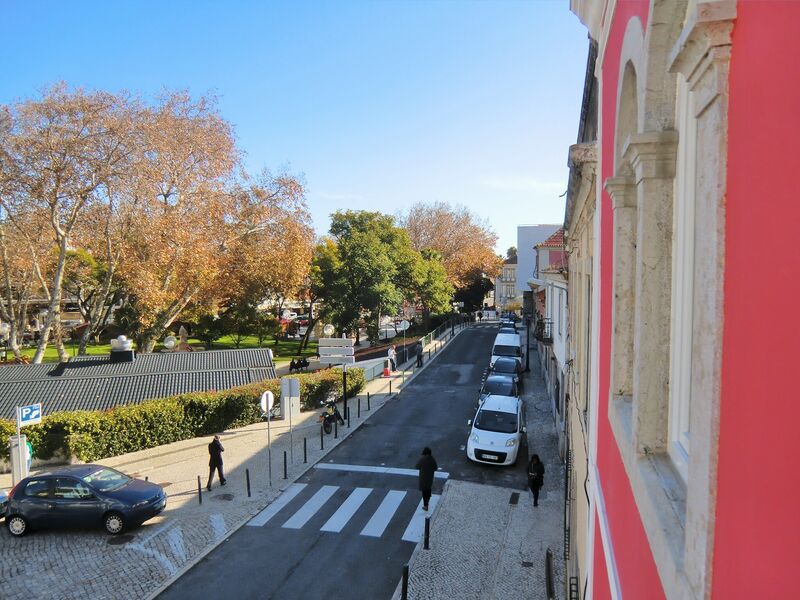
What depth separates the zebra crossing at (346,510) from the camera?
37.1 feet

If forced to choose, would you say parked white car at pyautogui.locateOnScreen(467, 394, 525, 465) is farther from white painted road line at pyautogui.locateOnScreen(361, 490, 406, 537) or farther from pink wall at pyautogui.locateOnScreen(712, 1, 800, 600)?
pink wall at pyautogui.locateOnScreen(712, 1, 800, 600)

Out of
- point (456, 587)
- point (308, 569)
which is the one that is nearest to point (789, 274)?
point (456, 587)

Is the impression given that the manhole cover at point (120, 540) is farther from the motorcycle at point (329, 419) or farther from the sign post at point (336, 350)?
the sign post at point (336, 350)

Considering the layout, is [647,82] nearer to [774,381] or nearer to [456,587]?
[774,381]

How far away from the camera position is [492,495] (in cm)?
1296

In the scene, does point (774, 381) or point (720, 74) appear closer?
point (774, 381)

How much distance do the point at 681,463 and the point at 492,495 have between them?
11.2 m

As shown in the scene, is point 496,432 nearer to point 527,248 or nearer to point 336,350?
point 336,350

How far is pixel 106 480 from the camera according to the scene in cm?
1144

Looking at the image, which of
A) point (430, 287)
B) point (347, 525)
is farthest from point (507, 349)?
point (347, 525)

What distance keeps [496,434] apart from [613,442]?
11.6 meters

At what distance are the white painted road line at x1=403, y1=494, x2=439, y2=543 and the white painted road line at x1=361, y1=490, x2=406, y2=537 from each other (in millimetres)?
477

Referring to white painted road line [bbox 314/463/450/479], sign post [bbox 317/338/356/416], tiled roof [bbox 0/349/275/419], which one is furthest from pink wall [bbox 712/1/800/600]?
tiled roof [bbox 0/349/275/419]

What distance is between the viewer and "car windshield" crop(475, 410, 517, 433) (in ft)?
50.5
